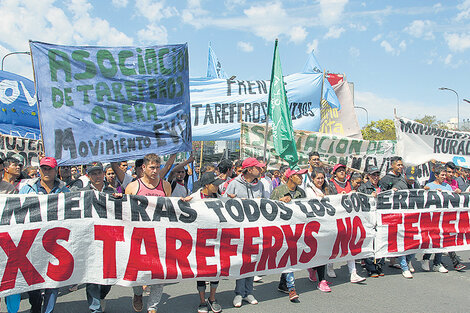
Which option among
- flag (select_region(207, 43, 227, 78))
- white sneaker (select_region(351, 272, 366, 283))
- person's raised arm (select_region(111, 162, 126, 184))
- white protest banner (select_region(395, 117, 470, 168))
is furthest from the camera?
flag (select_region(207, 43, 227, 78))

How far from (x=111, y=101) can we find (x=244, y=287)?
285 cm

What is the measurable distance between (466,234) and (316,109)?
5.38m

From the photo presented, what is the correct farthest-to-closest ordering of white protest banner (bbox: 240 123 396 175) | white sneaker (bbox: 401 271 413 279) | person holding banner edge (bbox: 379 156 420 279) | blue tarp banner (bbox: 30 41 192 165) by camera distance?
1. white protest banner (bbox: 240 123 396 175)
2. person holding banner edge (bbox: 379 156 420 279)
3. white sneaker (bbox: 401 271 413 279)
4. blue tarp banner (bbox: 30 41 192 165)

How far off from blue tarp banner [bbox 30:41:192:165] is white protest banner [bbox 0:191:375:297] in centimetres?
93

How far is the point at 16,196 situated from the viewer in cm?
387

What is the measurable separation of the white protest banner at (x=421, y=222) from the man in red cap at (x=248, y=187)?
199 centimetres

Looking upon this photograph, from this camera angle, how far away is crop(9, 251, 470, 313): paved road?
14.9 ft

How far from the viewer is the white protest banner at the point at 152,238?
3850 mm

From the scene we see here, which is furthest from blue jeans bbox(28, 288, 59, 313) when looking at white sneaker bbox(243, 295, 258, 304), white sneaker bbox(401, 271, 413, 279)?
white sneaker bbox(401, 271, 413, 279)

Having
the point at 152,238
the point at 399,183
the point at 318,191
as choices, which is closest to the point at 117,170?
the point at 152,238

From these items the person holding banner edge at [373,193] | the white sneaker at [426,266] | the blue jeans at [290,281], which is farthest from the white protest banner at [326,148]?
the blue jeans at [290,281]

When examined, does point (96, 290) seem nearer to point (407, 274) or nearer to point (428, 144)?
point (407, 274)

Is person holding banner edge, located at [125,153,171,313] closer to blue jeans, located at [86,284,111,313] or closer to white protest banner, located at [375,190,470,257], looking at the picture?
blue jeans, located at [86,284,111,313]

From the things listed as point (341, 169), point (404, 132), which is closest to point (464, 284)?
point (341, 169)
